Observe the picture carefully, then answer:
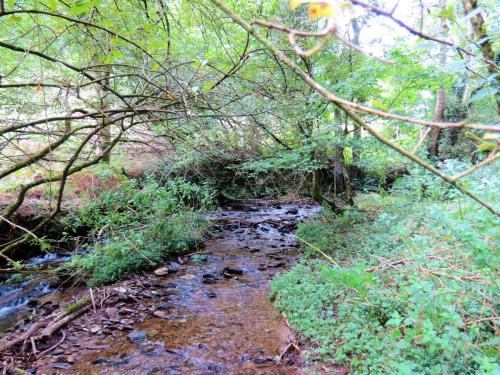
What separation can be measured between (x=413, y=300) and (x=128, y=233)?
538cm

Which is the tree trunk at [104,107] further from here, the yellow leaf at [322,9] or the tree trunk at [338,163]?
the tree trunk at [338,163]

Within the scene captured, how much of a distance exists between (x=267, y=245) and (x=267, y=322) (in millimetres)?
3618

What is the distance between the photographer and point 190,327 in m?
4.34

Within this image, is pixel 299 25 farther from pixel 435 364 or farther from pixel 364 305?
pixel 435 364

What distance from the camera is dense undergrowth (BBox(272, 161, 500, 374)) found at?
2.48m

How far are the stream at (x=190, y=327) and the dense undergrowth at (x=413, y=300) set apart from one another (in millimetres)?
435

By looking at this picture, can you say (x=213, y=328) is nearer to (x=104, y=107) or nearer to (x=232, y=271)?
(x=232, y=271)

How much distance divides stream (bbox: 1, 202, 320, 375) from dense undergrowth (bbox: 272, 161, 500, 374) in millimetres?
435

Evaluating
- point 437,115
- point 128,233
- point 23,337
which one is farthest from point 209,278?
point 437,115

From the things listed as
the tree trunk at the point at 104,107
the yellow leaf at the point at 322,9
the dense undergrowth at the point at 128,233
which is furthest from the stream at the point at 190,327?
the yellow leaf at the point at 322,9

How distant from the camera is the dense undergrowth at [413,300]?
248 cm

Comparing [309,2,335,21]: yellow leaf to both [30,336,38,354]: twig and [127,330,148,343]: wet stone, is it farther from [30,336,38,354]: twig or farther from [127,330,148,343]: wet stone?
[30,336,38,354]: twig

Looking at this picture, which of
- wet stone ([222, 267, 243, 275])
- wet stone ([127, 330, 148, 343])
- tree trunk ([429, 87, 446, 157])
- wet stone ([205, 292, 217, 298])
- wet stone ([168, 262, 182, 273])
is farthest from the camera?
tree trunk ([429, 87, 446, 157])

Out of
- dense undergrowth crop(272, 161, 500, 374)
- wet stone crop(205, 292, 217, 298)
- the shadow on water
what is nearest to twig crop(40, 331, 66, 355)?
the shadow on water
